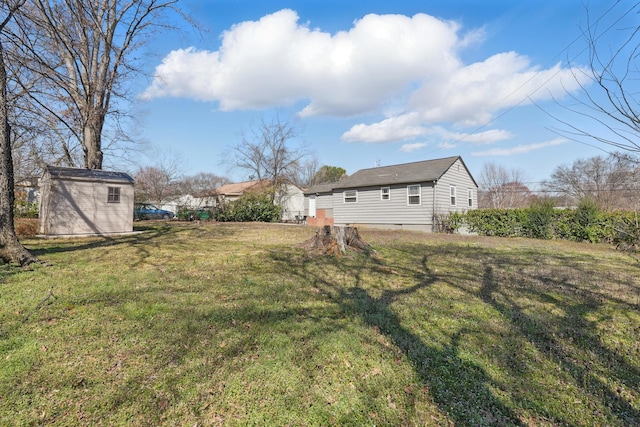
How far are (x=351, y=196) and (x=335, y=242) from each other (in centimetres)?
1257

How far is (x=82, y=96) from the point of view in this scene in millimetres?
13438

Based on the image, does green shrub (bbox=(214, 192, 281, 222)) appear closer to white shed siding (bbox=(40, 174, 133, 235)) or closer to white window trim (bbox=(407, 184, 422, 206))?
white shed siding (bbox=(40, 174, 133, 235))

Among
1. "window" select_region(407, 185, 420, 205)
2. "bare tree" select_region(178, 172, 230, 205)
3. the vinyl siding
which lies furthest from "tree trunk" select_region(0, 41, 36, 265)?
"bare tree" select_region(178, 172, 230, 205)

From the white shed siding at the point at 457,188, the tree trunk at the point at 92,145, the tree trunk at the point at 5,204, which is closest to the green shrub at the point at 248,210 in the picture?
the tree trunk at the point at 92,145

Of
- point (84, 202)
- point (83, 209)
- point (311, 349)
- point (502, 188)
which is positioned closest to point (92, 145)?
point (84, 202)

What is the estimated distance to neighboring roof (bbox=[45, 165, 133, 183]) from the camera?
11.1m

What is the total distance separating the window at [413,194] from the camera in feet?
56.7

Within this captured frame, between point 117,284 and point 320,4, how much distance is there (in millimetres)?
10549

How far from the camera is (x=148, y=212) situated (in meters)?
26.0

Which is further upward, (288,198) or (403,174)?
(403,174)

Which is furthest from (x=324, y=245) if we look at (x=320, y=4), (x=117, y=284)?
(x=320, y=4)

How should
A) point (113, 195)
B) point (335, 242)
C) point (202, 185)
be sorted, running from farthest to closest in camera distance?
point (202, 185), point (113, 195), point (335, 242)

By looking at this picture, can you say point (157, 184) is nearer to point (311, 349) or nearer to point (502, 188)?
point (311, 349)

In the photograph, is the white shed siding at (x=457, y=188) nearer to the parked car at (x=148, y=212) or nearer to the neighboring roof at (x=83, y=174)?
the neighboring roof at (x=83, y=174)
